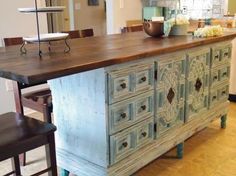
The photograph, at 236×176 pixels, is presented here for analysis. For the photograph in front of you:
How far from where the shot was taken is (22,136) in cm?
142

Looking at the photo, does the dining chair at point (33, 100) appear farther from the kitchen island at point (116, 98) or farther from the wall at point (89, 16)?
the wall at point (89, 16)

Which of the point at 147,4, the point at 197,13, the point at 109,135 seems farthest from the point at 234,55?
the point at 109,135

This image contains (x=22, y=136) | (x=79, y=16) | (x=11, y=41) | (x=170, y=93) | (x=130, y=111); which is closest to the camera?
(x=22, y=136)

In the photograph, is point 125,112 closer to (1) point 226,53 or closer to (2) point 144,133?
(2) point 144,133

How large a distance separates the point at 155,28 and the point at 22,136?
148 centimetres

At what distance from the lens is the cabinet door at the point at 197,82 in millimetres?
2307

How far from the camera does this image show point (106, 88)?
1.63 m

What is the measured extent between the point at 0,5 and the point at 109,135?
2.06 m

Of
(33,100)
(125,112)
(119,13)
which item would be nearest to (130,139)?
(125,112)

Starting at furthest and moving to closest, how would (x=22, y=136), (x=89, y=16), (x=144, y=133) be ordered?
(x=89, y=16) → (x=144, y=133) → (x=22, y=136)

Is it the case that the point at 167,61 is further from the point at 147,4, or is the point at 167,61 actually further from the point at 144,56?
the point at 147,4

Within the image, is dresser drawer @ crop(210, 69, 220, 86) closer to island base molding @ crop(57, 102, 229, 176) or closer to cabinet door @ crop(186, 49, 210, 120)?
cabinet door @ crop(186, 49, 210, 120)

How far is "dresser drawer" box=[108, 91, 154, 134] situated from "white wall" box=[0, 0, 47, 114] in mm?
1855

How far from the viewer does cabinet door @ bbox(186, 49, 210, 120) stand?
90.8 inches
